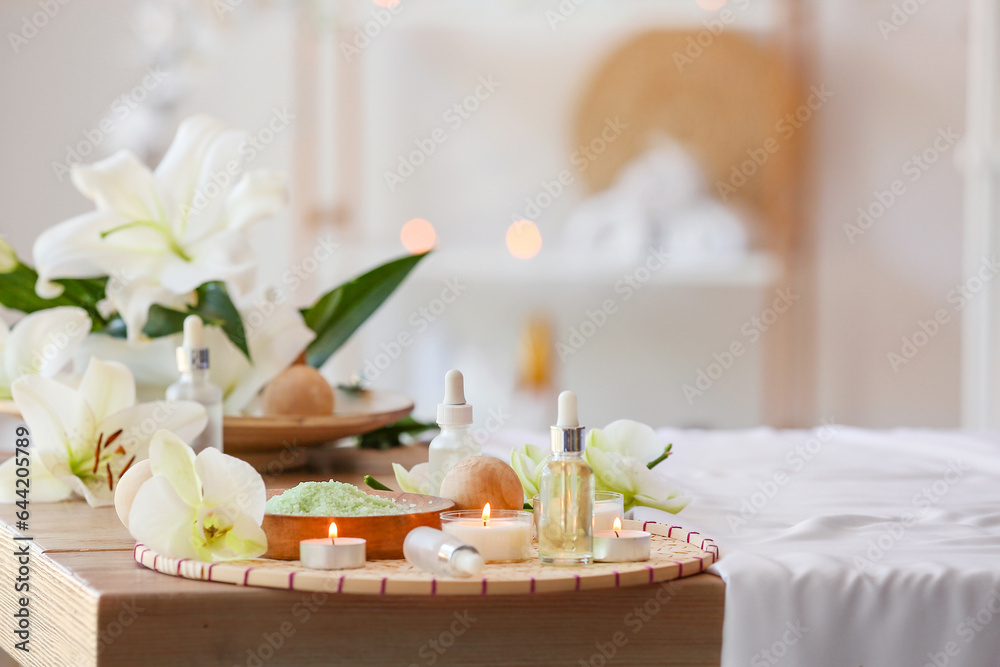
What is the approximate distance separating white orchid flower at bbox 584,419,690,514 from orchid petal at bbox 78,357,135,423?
379 millimetres

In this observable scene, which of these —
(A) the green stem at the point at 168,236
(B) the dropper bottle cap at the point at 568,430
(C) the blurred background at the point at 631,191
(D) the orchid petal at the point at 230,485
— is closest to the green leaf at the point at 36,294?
(A) the green stem at the point at 168,236

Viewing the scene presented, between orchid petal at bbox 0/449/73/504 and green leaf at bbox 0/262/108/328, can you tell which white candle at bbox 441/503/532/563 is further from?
green leaf at bbox 0/262/108/328

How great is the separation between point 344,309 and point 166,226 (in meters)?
0.23

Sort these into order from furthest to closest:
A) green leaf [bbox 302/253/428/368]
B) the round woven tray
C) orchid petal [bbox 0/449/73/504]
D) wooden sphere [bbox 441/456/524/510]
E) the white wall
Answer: the white wall < green leaf [bbox 302/253/428/368] < orchid petal [bbox 0/449/73/504] < wooden sphere [bbox 441/456/524/510] < the round woven tray

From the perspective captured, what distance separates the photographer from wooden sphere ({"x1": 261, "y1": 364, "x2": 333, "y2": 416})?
39.1 inches

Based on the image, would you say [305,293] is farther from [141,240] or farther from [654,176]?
[141,240]

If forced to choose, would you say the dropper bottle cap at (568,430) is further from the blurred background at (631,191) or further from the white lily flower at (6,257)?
the blurred background at (631,191)

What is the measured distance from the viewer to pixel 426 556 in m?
0.52

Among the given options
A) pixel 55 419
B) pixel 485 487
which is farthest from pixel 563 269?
pixel 485 487

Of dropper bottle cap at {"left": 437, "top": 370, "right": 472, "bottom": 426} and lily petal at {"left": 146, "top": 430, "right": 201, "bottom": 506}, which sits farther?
dropper bottle cap at {"left": 437, "top": 370, "right": 472, "bottom": 426}

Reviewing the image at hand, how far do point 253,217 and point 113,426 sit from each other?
0.24m

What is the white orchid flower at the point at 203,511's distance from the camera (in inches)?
21.8

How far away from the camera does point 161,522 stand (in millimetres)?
558

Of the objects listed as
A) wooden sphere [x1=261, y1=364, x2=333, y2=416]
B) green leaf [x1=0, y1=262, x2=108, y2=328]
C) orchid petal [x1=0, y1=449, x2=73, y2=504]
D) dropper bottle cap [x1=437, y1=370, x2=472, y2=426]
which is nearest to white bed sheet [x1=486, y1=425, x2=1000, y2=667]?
dropper bottle cap [x1=437, y1=370, x2=472, y2=426]
